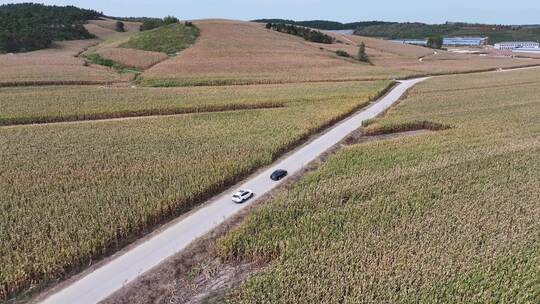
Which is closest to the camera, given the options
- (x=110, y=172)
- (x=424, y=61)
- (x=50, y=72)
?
(x=110, y=172)

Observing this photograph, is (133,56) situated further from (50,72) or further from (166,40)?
(50,72)

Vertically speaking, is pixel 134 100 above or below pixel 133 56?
below

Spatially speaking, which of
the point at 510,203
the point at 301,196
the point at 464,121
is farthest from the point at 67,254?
the point at 464,121

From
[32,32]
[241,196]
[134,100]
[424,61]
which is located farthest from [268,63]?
[32,32]

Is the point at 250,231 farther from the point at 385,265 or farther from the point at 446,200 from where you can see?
the point at 446,200

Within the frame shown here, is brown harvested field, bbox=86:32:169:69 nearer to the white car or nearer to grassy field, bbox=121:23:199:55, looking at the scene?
grassy field, bbox=121:23:199:55

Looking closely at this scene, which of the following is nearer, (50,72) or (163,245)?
(163,245)
